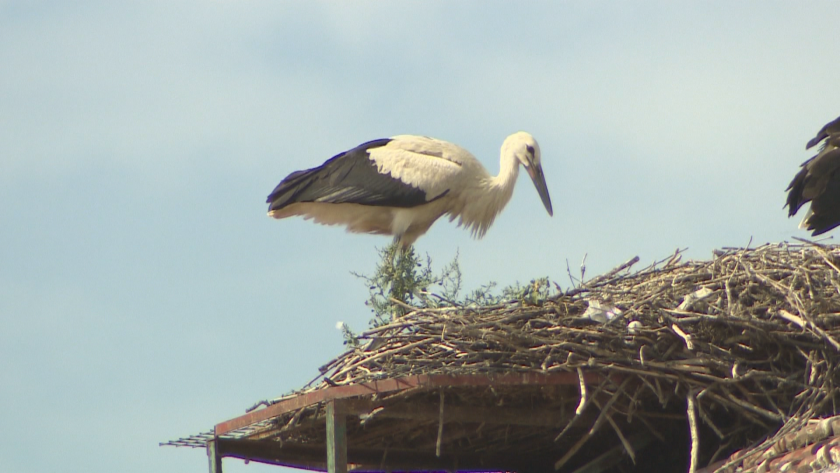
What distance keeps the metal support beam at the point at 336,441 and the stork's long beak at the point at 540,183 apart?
454 cm

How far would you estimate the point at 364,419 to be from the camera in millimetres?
6617

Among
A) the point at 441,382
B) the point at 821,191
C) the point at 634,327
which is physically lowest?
the point at 441,382

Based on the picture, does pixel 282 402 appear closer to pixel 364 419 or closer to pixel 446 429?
pixel 364 419

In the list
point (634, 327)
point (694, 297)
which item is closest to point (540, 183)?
point (694, 297)

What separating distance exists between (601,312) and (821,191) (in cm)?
228

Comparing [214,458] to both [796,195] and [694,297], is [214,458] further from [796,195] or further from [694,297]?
[796,195]

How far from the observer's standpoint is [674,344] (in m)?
6.44

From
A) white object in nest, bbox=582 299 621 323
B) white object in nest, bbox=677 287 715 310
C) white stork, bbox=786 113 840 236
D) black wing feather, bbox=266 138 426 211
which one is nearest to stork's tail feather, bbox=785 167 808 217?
white stork, bbox=786 113 840 236

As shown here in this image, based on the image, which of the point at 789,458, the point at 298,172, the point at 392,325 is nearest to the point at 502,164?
the point at 298,172

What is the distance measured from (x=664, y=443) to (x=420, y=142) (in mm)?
3639

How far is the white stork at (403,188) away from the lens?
10.1m

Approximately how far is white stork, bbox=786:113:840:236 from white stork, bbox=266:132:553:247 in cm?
265

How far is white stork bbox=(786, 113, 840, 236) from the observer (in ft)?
26.5

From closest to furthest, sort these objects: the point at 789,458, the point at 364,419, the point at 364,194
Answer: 1. the point at 789,458
2. the point at 364,419
3. the point at 364,194
